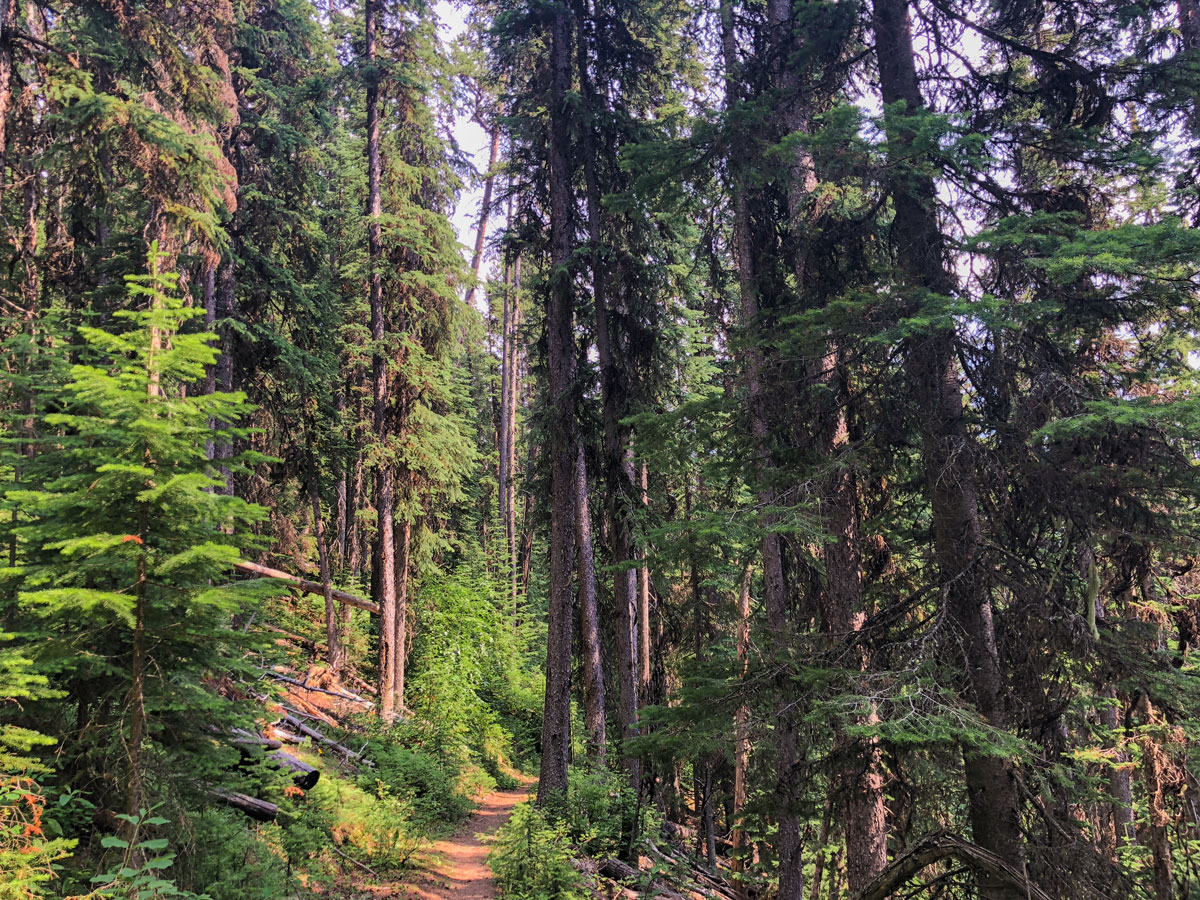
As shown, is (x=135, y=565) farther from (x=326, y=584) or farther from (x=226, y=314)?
(x=326, y=584)

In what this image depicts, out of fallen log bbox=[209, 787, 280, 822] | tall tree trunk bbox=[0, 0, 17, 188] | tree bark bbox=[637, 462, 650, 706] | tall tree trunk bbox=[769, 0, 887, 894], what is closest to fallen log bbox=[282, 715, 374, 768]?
fallen log bbox=[209, 787, 280, 822]

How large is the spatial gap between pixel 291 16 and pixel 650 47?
8.42m

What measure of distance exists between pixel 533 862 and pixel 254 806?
Result: 3.89 m

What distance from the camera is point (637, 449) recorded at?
30.5 feet

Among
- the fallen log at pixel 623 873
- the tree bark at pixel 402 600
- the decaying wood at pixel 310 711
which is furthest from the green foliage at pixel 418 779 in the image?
the fallen log at pixel 623 873

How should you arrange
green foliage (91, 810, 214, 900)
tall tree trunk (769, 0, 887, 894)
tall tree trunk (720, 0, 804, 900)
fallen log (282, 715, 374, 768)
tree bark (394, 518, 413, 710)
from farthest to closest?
tree bark (394, 518, 413, 710)
fallen log (282, 715, 374, 768)
tall tree trunk (720, 0, 804, 900)
tall tree trunk (769, 0, 887, 894)
green foliage (91, 810, 214, 900)

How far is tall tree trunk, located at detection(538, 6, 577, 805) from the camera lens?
1127 centimetres

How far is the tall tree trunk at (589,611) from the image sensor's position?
12.3m

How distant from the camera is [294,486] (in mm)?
19828

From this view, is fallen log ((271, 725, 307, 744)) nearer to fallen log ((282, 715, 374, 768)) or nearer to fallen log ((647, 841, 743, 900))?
fallen log ((282, 715, 374, 768))

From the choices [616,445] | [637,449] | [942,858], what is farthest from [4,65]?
[942,858]

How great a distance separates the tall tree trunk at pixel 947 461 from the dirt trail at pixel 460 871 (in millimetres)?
6708

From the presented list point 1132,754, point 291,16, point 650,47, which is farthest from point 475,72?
point 1132,754

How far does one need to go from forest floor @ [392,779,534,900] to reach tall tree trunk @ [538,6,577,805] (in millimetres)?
1415
